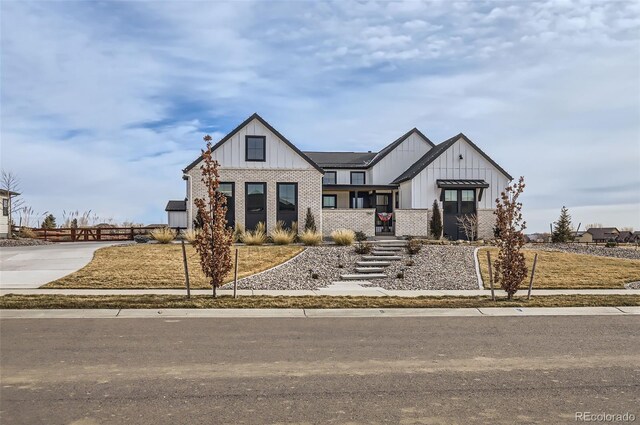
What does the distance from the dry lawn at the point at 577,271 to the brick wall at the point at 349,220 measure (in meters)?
7.53

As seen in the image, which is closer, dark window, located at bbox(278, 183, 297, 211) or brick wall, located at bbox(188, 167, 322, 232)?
brick wall, located at bbox(188, 167, 322, 232)

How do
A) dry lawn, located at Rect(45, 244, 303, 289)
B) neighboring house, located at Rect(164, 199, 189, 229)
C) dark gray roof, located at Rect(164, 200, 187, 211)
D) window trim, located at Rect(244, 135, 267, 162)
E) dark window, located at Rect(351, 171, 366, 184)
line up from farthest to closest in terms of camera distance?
dark gray roof, located at Rect(164, 200, 187, 211)
neighboring house, located at Rect(164, 199, 189, 229)
dark window, located at Rect(351, 171, 366, 184)
window trim, located at Rect(244, 135, 267, 162)
dry lawn, located at Rect(45, 244, 303, 289)

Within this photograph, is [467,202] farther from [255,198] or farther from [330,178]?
[255,198]

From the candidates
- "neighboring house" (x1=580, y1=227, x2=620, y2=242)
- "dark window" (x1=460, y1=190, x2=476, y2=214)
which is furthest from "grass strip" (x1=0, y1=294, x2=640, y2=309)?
"neighboring house" (x1=580, y1=227, x2=620, y2=242)

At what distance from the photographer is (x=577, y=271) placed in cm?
1988

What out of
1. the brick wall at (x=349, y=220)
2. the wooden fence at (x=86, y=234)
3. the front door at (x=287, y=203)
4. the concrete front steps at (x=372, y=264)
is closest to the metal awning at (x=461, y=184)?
the brick wall at (x=349, y=220)

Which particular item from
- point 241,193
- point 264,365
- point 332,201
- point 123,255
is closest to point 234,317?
point 264,365

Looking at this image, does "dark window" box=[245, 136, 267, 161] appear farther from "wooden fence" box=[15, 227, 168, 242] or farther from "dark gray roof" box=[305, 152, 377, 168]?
"wooden fence" box=[15, 227, 168, 242]

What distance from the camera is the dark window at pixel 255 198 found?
30.0m

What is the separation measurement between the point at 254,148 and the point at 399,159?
11.6 meters

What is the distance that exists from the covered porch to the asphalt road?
22183mm

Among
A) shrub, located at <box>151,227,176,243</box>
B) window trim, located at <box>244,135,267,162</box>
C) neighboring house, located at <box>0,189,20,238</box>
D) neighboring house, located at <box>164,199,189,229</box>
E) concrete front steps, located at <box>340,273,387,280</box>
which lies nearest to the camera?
concrete front steps, located at <box>340,273,387,280</box>

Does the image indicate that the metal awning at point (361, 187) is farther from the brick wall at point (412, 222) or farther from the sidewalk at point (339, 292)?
the sidewalk at point (339, 292)

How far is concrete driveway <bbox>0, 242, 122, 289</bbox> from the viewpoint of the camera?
16.3 meters
